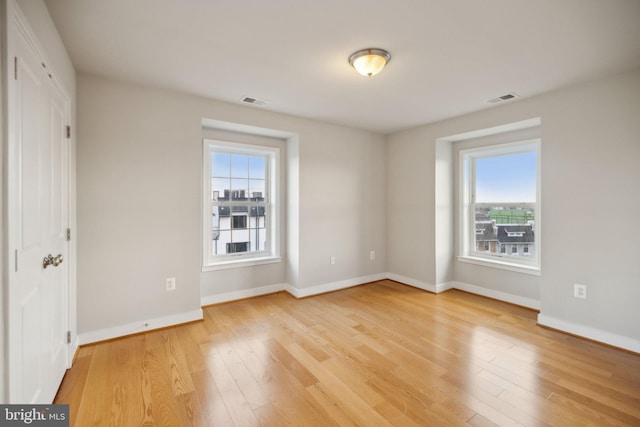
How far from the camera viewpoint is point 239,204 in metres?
4.03

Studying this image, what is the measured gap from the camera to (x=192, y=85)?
9.66ft

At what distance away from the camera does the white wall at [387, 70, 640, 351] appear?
263 cm

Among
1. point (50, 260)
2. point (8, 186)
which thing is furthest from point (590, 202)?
point (50, 260)

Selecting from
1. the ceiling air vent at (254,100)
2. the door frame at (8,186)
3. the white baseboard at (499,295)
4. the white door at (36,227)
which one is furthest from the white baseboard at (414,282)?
the door frame at (8,186)

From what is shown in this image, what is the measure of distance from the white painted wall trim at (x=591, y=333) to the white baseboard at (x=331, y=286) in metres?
2.28

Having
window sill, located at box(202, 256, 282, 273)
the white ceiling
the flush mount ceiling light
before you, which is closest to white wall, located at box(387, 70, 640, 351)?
the white ceiling

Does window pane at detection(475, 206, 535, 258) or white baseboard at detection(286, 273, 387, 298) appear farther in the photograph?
white baseboard at detection(286, 273, 387, 298)

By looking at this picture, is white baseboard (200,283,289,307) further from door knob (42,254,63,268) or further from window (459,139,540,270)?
window (459,139,540,270)

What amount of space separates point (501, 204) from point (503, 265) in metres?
0.83

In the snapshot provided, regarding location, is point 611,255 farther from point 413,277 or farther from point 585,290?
point 413,277

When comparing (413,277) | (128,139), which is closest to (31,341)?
(128,139)

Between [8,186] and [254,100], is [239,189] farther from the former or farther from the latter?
[8,186]

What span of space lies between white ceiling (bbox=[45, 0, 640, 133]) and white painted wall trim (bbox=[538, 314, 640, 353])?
240 cm

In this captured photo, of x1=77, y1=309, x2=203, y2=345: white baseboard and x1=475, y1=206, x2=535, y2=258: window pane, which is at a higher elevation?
x1=475, y1=206, x2=535, y2=258: window pane
